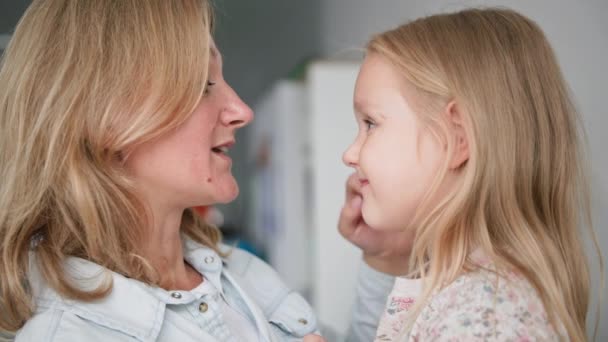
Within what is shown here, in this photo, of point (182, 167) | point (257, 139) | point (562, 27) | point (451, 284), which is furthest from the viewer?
point (257, 139)

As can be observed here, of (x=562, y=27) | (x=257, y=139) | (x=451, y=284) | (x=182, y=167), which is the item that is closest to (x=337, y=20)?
(x=257, y=139)

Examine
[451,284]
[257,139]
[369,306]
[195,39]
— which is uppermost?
[195,39]

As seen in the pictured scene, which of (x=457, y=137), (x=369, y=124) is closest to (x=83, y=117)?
(x=369, y=124)

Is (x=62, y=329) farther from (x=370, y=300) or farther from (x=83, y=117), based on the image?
(x=370, y=300)

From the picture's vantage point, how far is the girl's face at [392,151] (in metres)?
0.94

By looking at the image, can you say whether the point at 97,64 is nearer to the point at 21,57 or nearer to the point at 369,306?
the point at 21,57

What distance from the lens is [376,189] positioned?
0.98 meters

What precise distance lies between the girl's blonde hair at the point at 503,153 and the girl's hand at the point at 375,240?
252 millimetres

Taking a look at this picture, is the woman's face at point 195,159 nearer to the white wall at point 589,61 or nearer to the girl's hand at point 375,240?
the girl's hand at point 375,240

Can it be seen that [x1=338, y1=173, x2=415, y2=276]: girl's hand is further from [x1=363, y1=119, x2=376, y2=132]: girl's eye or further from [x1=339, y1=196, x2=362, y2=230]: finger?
[x1=363, y1=119, x2=376, y2=132]: girl's eye

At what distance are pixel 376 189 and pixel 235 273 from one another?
36 cm

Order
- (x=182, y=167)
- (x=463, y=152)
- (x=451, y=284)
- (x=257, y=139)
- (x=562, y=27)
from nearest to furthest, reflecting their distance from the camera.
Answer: (x=451, y=284) < (x=463, y=152) < (x=182, y=167) < (x=562, y=27) < (x=257, y=139)

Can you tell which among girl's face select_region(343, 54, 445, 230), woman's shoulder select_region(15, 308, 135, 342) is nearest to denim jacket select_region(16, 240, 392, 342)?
woman's shoulder select_region(15, 308, 135, 342)

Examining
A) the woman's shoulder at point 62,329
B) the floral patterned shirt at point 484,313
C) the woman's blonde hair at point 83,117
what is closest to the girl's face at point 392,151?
the floral patterned shirt at point 484,313
